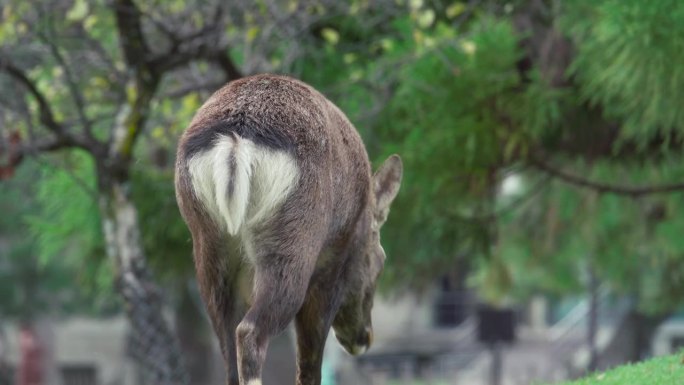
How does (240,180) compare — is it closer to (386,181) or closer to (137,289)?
(386,181)

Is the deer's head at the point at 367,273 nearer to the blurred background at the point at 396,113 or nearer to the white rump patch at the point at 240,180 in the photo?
the white rump patch at the point at 240,180

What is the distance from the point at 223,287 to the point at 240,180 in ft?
2.58

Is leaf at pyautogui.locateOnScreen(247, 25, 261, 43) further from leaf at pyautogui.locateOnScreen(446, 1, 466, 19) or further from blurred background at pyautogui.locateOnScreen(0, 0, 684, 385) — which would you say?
leaf at pyautogui.locateOnScreen(446, 1, 466, 19)

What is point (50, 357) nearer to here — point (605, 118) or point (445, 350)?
point (445, 350)

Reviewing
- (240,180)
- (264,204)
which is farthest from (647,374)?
(240,180)

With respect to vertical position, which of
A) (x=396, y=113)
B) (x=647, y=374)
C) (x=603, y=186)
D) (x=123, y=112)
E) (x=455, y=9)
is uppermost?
(x=455, y=9)

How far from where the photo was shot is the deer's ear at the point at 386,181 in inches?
309

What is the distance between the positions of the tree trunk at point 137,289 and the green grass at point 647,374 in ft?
13.5

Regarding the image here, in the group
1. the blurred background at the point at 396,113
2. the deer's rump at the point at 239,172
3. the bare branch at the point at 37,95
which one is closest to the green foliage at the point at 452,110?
the blurred background at the point at 396,113

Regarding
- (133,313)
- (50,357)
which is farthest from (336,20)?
(50,357)

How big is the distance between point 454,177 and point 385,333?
24.6 meters

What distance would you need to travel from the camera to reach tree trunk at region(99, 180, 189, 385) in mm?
10875

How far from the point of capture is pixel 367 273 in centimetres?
748

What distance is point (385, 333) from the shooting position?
3684cm
